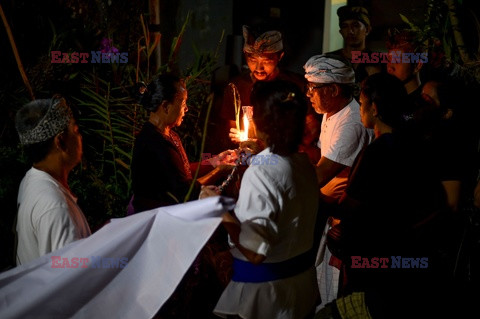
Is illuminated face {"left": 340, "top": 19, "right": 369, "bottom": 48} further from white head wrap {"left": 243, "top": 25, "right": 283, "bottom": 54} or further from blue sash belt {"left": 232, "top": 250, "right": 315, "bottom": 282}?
blue sash belt {"left": 232, "top": 250, "right": 315, "bottom": 282}

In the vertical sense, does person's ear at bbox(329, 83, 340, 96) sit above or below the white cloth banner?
above

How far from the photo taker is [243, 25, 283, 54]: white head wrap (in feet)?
17.0

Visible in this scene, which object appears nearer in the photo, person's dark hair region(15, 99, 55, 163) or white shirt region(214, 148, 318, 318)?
white shirt region(214, 148, 318, 318)

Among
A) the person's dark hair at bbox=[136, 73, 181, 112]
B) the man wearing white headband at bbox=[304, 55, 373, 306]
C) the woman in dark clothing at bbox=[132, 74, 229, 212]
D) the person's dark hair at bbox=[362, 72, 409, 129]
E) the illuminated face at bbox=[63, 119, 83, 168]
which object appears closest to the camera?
the illuminated face at bbox=[63, 119, 83, 168]

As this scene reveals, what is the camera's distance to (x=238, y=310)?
2797 mm

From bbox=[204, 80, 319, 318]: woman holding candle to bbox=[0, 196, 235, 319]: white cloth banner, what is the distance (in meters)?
0.15

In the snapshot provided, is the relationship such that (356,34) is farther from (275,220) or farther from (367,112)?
(275,220)

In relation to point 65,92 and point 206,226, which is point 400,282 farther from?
point 65,92

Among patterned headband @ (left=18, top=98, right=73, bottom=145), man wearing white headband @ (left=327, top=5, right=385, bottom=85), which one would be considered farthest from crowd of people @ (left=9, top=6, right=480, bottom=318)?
man wearing white headband @ (left=327, top=5, right=385, bottom=85)

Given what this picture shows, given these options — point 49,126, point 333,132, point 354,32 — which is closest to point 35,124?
point 49,126

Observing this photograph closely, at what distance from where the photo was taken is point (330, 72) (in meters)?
4.24

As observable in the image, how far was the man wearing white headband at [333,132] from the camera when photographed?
4.15m

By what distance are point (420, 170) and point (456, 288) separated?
0.78 meters

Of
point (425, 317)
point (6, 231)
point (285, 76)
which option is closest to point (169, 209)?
point (425, 317)
